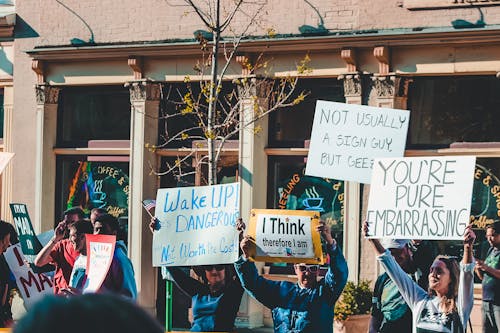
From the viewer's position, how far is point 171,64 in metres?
15.6

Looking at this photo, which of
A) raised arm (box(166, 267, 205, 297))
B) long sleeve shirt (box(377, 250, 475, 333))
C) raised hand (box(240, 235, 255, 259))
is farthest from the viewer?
raised hand (box(240, 235, 255, 259))

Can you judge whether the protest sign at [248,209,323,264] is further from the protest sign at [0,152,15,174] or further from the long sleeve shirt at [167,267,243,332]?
the protest sign at [0,152,15,174]

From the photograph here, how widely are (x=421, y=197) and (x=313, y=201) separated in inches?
228

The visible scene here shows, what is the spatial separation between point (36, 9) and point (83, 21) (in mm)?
888

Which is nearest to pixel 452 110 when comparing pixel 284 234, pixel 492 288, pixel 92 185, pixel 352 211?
pixel 352 211

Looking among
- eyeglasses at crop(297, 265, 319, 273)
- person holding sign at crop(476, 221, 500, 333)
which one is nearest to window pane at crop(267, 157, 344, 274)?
person holding sign at crop(476, 221, 500, 333)

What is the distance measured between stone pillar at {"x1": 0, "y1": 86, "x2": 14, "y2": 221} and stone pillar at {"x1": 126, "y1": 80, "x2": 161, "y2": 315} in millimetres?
2200

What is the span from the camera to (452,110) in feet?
44.5

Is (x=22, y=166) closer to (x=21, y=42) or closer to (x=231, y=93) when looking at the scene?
(x=21, y=42)

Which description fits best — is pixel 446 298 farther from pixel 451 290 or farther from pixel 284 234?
pixel 284 234

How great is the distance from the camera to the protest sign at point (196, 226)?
31.1ft

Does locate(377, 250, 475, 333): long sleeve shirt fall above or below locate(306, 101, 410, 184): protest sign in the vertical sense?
below

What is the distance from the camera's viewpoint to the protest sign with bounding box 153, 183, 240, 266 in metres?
9.48

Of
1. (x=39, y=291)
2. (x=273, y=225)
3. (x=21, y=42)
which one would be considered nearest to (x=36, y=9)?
(x=21, y=42)
